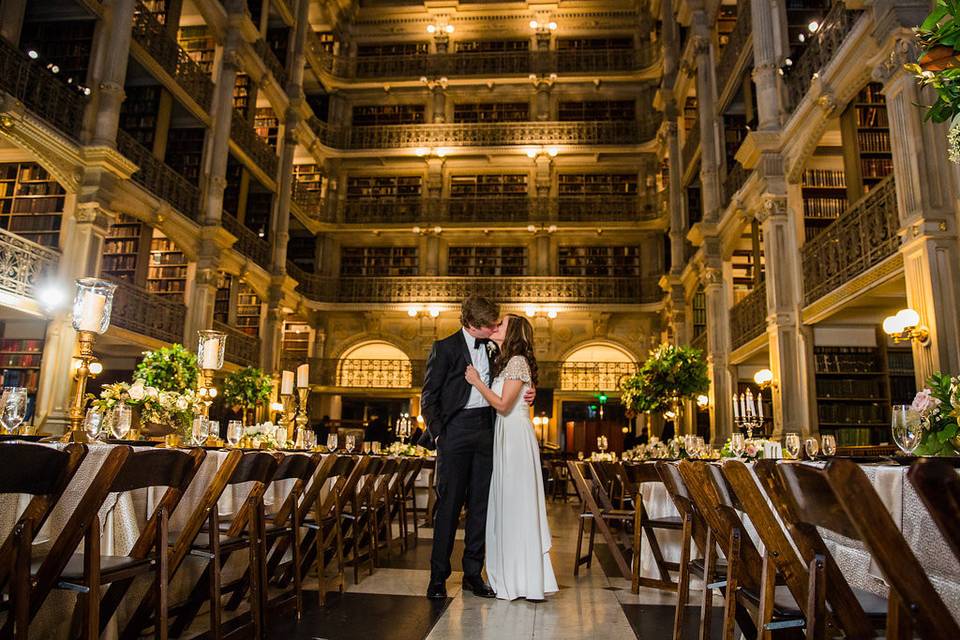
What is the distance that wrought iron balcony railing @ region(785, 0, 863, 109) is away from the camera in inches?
274

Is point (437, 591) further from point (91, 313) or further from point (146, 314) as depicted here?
point (146, 314)

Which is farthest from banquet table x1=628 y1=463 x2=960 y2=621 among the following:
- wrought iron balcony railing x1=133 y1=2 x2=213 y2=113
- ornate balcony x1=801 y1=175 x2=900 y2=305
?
wrought iron balcony railing x1=133 y1=2 x2=213 y2=113

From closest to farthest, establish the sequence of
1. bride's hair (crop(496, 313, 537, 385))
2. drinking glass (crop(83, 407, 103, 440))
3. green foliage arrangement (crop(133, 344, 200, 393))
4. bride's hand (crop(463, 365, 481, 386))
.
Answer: drinking glass (crop(83, 407, 103, 440)) → bride's hand (crop(463, 365, 481, 386)) → bride's hair (crop(496, 313, 537, 385)) → green foliage arrangement (crop(133, 344, 200, 393))

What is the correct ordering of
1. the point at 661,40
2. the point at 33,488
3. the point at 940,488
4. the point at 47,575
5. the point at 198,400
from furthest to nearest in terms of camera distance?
the point at 661,40 → the point at 198,400 → the point at 47,575 → the point at 33,488 → the point at 940,488

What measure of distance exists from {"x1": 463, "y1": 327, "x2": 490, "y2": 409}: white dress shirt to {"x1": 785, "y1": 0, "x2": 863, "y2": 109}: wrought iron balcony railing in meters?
5.74

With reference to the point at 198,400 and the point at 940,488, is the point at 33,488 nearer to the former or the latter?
the point at 940,488

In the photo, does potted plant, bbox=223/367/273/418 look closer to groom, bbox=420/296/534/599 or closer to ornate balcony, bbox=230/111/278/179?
ornate balcony, bbox=230/111/278/179

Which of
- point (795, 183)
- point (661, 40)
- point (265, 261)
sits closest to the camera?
point (795, 183)

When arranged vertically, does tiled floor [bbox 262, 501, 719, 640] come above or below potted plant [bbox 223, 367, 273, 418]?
below

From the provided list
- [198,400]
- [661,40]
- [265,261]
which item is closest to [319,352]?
[265,261]

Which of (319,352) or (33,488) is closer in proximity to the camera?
(33,488)

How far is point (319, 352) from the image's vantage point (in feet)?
59.5

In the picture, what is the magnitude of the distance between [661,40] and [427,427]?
16.7 meters

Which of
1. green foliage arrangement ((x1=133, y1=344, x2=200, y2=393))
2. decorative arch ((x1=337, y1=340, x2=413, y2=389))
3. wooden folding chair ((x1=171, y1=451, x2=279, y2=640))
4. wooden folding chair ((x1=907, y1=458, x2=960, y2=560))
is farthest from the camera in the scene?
decorative arch ((x1=337, y1=340, x2=413, y2=389))
